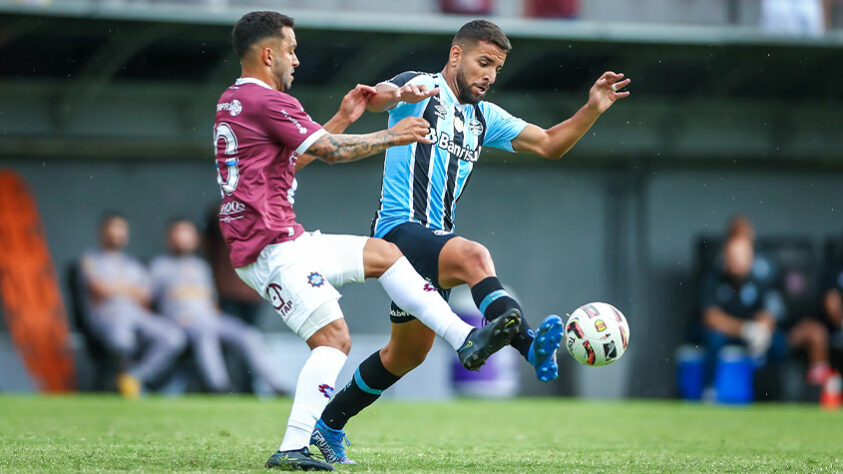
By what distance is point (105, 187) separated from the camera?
14.6 metres

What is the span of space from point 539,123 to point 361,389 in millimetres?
9641

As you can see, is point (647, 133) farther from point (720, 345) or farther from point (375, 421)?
point (375, 421)

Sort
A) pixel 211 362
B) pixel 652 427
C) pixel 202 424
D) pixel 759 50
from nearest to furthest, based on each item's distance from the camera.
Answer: pixel 202 424 → pixel 652 427 → pixel 211 362 → pixel 759 50

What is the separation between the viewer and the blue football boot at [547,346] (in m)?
4.79

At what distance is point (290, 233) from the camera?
16.0 feet

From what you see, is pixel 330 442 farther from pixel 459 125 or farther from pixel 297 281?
pixel 459 125

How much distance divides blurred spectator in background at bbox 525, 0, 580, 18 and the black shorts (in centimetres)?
855

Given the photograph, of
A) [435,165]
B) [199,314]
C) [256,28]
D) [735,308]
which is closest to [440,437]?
[435,165]

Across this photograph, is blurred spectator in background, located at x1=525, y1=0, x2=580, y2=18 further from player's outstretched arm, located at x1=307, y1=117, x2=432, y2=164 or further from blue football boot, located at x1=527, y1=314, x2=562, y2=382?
blue football boot, located at x1=527, y1=314, x2=562, y2=382

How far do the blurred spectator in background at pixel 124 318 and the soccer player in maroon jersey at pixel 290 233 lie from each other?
25.1 feet

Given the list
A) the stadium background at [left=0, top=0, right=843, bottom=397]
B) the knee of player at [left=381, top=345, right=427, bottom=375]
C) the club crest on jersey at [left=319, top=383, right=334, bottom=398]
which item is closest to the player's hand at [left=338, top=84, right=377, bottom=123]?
the knee of player at [left=381, top=345, right=427, bottom=375]

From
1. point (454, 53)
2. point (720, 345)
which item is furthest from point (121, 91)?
point (454, 53)

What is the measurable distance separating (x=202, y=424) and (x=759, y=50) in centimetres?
873

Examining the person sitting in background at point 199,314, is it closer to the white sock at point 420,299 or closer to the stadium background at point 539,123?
the stadium background at point 539,123
